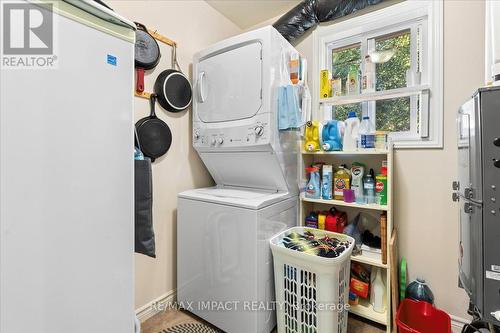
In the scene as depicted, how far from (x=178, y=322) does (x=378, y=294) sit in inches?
58.5

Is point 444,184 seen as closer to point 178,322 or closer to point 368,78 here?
point 368,78

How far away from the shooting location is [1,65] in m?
0.72

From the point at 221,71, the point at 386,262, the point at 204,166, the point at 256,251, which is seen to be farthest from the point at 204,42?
the point at 386,262

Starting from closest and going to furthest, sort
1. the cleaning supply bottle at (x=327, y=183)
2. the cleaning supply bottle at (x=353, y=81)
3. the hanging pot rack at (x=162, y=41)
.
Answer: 1. the hanging pot rack at (x=162, y=41)
2. the cleaning supply bottle at (x=327, y=183)
3. the cleaning supply bottle at (x=353, y=81)

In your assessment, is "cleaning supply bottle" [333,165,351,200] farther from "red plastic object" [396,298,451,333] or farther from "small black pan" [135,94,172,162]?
"small black pan" [135,94,172,162]

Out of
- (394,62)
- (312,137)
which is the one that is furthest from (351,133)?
(394,62)

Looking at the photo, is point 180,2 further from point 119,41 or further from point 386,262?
point 386,262

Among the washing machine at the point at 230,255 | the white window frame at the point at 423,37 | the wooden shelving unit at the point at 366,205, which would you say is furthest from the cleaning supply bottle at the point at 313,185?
the white window frame at the point at 423,37

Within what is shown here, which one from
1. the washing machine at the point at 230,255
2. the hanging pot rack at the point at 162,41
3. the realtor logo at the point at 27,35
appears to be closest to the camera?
the realtor logo at the point at 27,35

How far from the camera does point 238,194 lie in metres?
1.89

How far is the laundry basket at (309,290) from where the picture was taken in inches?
57.1

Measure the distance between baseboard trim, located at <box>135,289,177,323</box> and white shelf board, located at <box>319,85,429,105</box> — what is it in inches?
81.7

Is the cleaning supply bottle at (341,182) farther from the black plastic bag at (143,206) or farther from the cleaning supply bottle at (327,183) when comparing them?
the black plastic bag at (143,206)

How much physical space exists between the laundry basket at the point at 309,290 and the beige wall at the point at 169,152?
0.90 meters
